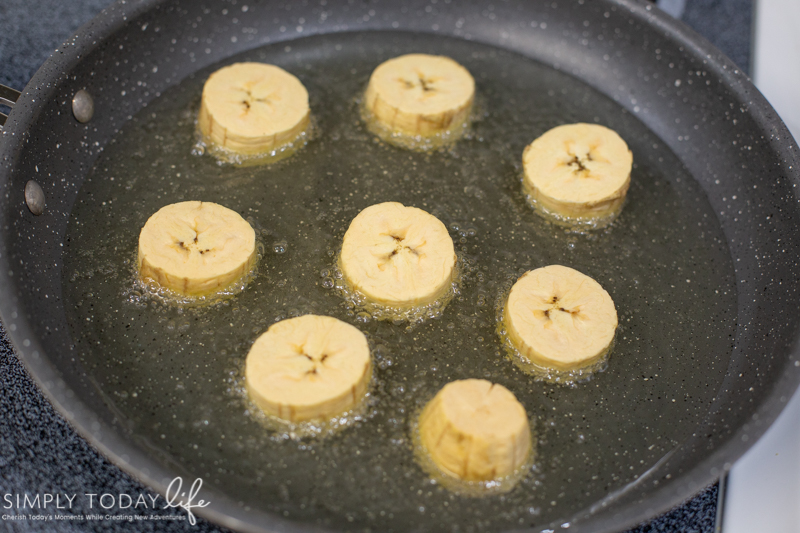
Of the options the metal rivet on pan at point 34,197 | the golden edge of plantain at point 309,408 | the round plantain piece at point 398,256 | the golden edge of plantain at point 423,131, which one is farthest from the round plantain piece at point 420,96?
the metal rivet on pan at point 34,197

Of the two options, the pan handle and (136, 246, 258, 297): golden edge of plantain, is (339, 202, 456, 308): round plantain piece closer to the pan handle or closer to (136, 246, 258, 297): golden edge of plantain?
(136, 246, 258, 297): golden edge of plantain

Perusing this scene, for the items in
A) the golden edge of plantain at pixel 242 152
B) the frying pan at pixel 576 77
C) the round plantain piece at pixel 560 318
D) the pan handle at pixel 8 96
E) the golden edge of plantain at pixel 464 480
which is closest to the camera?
the frying pan at pixel 576 77

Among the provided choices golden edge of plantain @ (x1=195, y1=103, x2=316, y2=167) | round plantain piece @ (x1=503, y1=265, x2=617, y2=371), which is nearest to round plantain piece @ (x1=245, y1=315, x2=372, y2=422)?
round plantain piece @ (x1=503, y1=265, x2=617, y2=371)

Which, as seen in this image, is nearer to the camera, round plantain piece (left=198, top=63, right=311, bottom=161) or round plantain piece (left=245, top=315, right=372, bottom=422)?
round plantain piece (left=245, top=315, right=372, bottom=422)

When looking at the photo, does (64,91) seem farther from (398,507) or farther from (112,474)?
(398,507)

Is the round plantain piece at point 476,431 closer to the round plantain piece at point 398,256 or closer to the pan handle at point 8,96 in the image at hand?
the round plantain piece at point 398,256

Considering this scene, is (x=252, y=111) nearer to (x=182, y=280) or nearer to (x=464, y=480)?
(x=182, y=280)

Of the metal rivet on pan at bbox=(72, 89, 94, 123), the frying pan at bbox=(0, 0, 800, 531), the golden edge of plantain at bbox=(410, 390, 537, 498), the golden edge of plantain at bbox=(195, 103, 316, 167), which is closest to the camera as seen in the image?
the frying pan at bbox=(0, 0, 800, 531)
